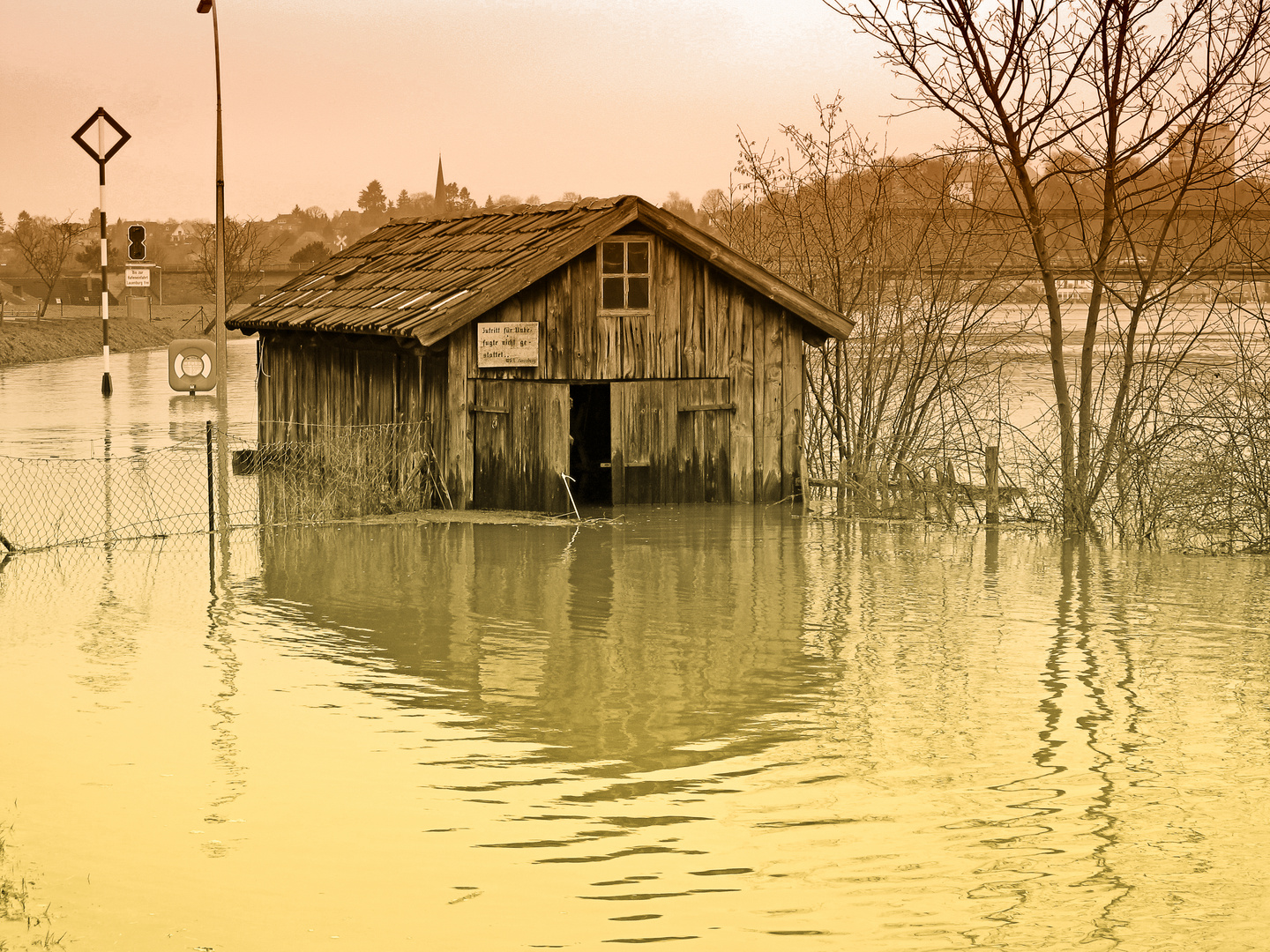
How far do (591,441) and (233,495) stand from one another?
20.5ft

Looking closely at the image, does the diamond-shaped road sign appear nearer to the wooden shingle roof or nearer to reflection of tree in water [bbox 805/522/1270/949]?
the wooden shingle roof

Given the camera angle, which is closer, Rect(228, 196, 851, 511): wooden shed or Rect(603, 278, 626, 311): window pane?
Rect(228, 196, 851, 511): wooden shed

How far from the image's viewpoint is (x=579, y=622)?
1342 centimetres

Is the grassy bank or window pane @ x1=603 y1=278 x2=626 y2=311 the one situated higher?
the grassy bank

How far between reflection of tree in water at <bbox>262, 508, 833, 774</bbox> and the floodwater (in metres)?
0.06

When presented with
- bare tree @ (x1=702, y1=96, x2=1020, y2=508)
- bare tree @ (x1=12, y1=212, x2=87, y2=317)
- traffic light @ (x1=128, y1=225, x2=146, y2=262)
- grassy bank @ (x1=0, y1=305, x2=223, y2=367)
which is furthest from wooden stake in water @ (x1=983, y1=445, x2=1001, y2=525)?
bare tree @ (x1=12, y1=212, x2=87, y2=317)

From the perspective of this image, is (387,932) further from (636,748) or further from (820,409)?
(820,409)

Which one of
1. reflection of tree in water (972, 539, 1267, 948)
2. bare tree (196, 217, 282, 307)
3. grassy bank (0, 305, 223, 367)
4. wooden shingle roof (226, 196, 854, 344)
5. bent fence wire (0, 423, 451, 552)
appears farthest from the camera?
bare tree (196, 217, 282, 307)

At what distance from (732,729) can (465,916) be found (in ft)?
11.4

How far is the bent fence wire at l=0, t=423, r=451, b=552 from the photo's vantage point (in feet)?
62.3

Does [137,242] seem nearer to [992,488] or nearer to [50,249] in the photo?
[992,488]


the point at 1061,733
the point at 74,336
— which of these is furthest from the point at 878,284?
the point at 74,336

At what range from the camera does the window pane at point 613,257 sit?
20609mm

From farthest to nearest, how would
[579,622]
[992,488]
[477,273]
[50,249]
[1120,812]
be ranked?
[50,249]
[477,273]
[992,488]
[579,622]
[1120,812]
